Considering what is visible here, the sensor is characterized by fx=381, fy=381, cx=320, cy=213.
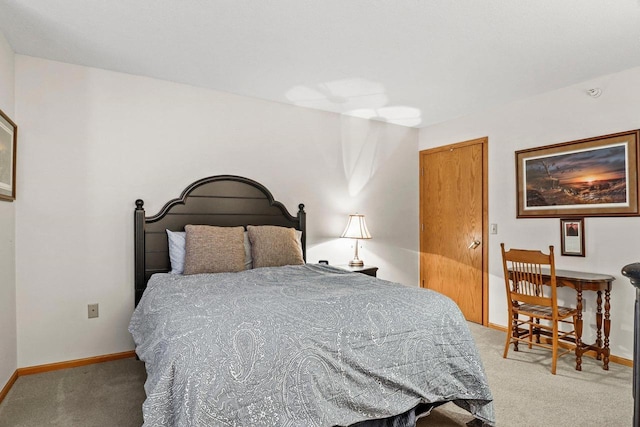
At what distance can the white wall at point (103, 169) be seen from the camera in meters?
2.96

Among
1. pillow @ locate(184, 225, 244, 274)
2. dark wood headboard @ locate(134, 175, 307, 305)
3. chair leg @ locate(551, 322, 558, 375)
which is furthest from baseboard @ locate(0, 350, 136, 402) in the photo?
chair leg @ locate(551, 322, 558, 375)

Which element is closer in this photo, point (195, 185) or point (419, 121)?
point (195, 185)

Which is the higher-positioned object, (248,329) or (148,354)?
(248,329)

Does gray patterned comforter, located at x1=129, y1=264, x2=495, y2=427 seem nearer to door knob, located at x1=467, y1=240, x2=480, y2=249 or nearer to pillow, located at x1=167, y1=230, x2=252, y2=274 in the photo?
pillow, located at x1=167, y1=230, x2=252, y2=274

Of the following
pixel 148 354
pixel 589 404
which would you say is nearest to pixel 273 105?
pixel 148 354

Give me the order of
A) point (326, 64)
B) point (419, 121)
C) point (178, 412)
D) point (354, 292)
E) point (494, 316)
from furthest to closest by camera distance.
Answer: point (419, 121)
point (494, 316)
point (326, 64)
point (354, 292)
point (178, 412)

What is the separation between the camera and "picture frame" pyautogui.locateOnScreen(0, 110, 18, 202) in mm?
2549

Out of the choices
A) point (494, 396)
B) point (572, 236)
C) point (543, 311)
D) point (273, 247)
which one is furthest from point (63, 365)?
point (572, 236)

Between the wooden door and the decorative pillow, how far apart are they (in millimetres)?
3121

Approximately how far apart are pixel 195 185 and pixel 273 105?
4.00ft

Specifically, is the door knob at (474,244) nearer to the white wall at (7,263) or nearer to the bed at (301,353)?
the bed at (301,353)

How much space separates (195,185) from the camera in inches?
139

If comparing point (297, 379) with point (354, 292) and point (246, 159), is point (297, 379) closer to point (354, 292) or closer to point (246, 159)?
point (354, 292)

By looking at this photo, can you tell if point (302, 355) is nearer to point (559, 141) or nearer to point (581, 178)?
point (581, 178)
